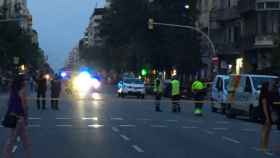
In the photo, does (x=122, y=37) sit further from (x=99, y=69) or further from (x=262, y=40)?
(x=99, y=69)

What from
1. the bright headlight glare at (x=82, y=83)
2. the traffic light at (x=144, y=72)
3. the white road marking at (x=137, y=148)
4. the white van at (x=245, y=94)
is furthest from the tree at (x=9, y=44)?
the white road marking at (x=137, y=148)

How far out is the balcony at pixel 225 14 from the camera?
68.7 metres

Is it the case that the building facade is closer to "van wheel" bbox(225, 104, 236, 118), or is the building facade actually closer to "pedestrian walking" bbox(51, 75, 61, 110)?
"pedestrian walking" bbox(51, 75, 61, 110)

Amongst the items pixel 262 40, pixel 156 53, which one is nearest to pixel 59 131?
pixel 262 40

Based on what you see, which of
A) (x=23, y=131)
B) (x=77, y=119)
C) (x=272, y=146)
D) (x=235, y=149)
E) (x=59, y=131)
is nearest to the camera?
(x=23, y=131)

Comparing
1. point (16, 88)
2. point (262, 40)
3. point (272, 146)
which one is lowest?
point (272, 146)

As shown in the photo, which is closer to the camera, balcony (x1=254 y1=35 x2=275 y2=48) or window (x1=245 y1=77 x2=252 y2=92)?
window (x1=245 y1=77 x2=252 y2=92)

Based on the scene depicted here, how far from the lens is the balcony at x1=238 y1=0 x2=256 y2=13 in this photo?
62.3m

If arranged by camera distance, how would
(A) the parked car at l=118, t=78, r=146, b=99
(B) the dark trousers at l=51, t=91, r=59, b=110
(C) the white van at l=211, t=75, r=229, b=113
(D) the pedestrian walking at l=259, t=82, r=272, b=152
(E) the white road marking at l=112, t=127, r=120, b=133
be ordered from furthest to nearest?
(A) the parked car at l=118, t=78, r=146, b=99, (B) the dark trousers at l=51, t=91, r=59, b=110, (C) the white van at l=211, t=75, r=229, b=113, (E) the white road marking at l=112, t=127, r=120, b=133, (D) the pedestrian walking at l=259, t=82, r=272, b=152

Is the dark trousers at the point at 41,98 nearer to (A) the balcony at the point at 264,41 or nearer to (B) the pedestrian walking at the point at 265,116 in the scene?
(B) the pedestrian walking at the point at 265,116

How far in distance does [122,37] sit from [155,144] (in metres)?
66.7

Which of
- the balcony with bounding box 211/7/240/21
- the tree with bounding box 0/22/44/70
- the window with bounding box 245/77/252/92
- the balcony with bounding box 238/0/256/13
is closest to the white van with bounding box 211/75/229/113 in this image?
the window with bounding box 245/77/252/92

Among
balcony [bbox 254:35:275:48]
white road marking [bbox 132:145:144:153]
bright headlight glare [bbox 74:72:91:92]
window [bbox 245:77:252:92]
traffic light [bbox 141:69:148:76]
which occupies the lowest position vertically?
white road marking [bbox 132:145:144:153]

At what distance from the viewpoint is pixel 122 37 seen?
283ft
